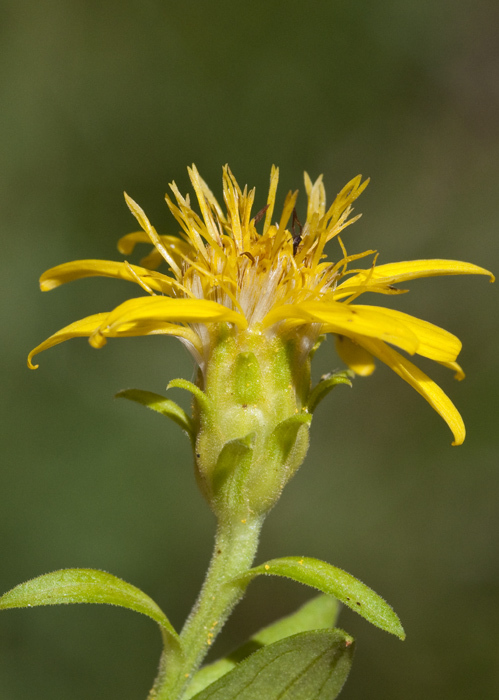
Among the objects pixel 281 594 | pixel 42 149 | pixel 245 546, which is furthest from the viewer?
pixel 42 149

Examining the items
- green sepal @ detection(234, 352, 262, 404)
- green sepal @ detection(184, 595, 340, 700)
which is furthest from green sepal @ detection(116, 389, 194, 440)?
green sepal @ detection(184, 595, 340, 700)

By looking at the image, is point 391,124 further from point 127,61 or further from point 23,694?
point 23,694

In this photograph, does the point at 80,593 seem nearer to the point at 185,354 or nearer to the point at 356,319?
the point at 356,319

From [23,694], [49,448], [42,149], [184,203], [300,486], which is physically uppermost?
[42,149]

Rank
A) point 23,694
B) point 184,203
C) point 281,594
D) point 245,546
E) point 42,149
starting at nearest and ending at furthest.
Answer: point 245,546
point 184,203
point 23,694
point 281,594
point 42,149

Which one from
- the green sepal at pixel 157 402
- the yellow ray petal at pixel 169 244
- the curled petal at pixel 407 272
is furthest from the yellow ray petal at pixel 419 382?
the yellow ray petal at pixel 169 244

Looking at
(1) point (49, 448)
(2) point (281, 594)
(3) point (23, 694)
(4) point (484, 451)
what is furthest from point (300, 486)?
(3) point (23, 694)

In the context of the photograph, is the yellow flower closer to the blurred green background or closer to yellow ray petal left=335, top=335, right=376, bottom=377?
yellow ray petal left=335, top=335, right=376, bottom=377
